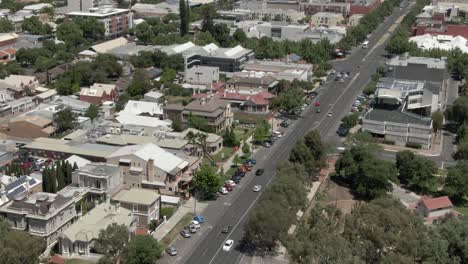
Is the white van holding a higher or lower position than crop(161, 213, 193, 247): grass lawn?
higher

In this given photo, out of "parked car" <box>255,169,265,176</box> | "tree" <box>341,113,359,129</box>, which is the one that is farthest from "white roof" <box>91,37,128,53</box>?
"parked car" <box>255,169,265,176</box>

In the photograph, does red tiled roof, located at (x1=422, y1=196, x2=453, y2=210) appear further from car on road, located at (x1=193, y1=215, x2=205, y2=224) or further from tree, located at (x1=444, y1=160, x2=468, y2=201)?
car on road, located at (x1=193, y1=215, x2=205, y2=224)

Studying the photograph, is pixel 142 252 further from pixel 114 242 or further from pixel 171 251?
pixel 171 251

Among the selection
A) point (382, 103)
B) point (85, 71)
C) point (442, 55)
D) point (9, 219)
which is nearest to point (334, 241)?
point (9, 219)

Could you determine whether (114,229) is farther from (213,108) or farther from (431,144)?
(431,144)

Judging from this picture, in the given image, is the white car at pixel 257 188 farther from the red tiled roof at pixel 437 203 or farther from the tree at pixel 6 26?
the tree at pixel 6 26
